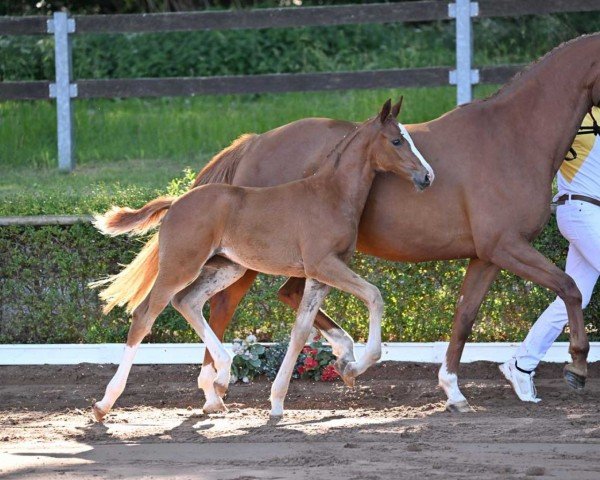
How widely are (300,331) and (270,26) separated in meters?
5.77

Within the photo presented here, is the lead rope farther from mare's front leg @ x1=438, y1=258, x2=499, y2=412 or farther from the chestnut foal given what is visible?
the chestnut foal

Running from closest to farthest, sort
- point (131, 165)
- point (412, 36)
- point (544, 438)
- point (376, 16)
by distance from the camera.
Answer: point (544, 438), point (376, 16), point (131, 165), point (412, 36)

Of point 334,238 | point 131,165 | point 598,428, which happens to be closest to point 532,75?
point 334,238

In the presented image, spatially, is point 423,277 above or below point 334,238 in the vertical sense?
below

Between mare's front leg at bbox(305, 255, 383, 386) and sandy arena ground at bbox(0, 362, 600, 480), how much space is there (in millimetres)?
356

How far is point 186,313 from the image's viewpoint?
6629 mm

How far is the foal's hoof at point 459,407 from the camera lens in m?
6.62

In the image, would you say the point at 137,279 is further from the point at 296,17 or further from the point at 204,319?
the point at 296,17

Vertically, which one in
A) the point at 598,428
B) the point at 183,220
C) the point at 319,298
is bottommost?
the point at 598,428

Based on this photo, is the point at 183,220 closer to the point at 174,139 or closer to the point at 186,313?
the point at 186,313

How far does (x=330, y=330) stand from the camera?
263 inches

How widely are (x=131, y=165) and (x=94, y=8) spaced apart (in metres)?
5.10

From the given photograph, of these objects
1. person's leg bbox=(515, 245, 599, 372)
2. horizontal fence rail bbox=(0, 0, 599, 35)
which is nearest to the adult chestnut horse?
person's leg bbox=(515, 245, 599, 372)

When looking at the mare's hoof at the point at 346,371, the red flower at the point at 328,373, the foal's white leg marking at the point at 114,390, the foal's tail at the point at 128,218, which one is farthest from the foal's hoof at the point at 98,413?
the red flower at the point at 328,373
